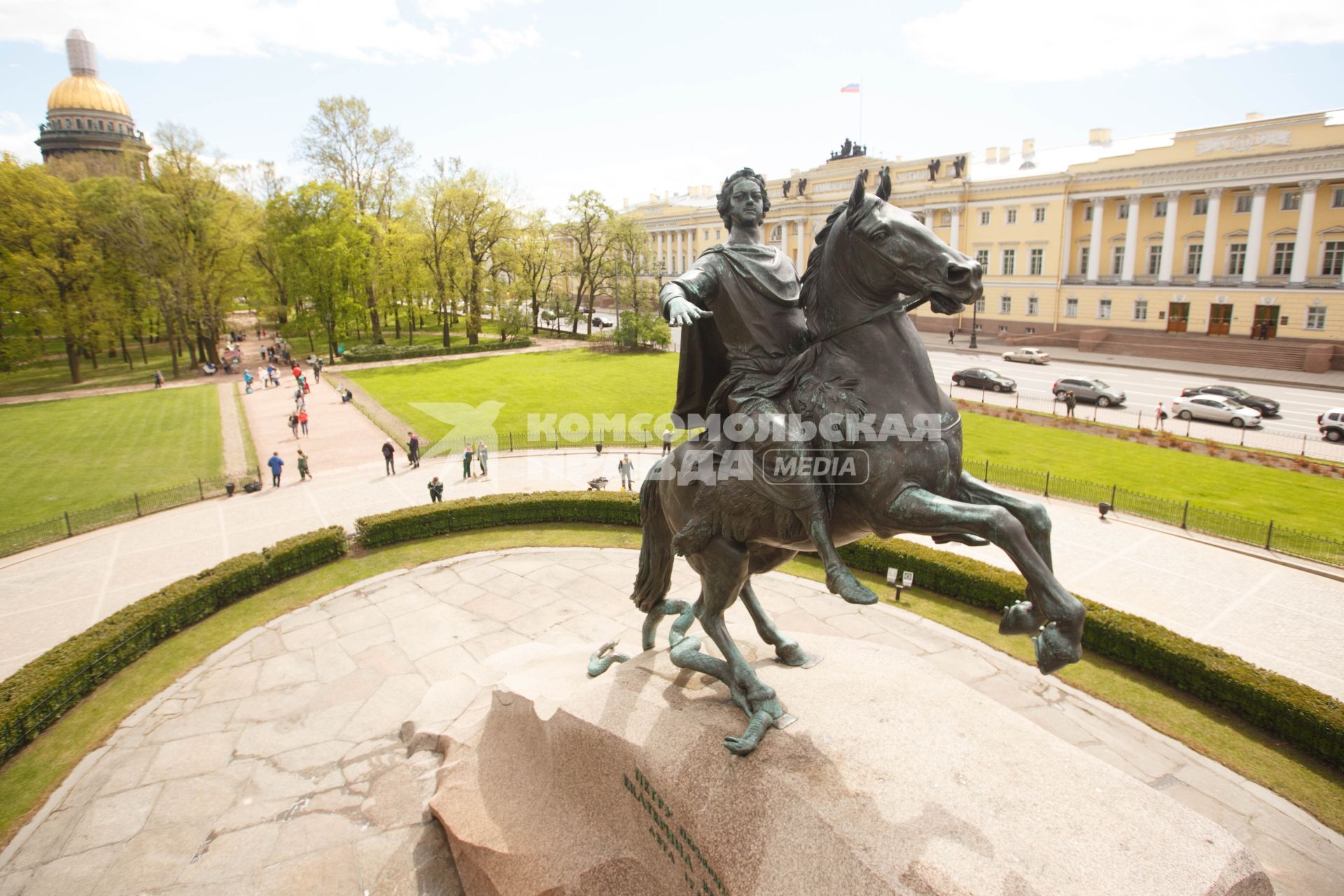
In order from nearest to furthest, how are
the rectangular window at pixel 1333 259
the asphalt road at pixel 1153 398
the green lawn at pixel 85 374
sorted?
1. the asphalt road at pixel 1153 398
2. the green lawn at pixel 85 374
3. the rectangular window at pixel 1333 259

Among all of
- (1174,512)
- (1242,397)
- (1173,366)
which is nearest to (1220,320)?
(1173,366)

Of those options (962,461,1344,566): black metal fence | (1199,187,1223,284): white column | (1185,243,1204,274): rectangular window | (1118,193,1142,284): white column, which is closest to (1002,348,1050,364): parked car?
(1118,193,1142,284): white column

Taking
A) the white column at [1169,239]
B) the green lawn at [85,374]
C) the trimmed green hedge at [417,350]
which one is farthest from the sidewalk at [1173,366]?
the green lawn at [85,374]

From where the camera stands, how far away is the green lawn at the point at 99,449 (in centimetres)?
2370

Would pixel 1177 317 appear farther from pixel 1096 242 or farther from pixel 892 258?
pixel 892 258

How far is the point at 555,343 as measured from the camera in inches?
2467

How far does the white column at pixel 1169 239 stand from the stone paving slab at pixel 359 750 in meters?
51.6

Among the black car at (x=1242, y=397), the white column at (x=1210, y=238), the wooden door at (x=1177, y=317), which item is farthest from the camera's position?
the wooden door at (x=1177, y=317)

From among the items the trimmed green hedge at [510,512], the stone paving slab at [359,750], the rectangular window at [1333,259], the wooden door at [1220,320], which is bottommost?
the stone paving slab at [359,750]

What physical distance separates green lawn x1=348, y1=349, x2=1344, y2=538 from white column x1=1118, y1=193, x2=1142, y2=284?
31.0 m

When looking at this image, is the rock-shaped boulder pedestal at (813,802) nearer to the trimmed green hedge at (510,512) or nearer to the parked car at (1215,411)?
the trimmed green hedge at (510,512)

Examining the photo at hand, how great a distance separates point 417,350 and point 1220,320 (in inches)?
2297

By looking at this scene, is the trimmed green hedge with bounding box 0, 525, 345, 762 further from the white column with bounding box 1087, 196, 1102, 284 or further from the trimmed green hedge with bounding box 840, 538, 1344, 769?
the white column with bounding box 1087, 196, 1102, 284

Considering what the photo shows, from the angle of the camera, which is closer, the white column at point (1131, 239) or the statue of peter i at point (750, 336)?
the statue of peter i at point (750, 336)
